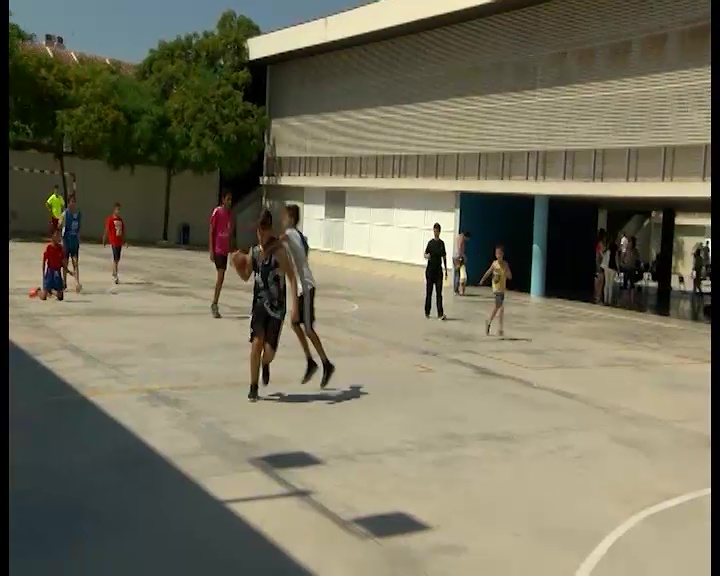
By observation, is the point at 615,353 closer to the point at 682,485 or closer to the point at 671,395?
the point at 671,395

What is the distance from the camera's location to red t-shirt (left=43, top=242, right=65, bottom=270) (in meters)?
15.4

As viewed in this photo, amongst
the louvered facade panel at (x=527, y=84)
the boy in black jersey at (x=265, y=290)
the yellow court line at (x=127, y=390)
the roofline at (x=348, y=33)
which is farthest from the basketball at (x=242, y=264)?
the roofline at (x=348, y=33)

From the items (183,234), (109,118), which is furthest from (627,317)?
(183,234)

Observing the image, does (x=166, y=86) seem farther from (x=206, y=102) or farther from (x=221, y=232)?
(x=221, y=232)

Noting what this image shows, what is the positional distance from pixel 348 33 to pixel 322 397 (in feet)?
78.4

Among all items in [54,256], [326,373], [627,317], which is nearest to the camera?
[326,373]

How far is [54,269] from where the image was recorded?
52.3ft

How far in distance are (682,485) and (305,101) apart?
30167 millimetres

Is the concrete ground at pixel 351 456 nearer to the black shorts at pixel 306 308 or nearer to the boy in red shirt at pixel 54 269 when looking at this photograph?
the black shorts at pixel 306 308

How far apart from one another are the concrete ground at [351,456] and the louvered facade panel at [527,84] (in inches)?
308

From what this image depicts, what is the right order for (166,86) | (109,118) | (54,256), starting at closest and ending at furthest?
(54,256) < (109,118) < (166,86)
